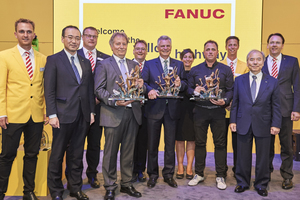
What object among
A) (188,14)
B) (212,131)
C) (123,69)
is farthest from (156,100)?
(188,14)

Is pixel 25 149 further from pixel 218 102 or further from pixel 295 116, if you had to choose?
pixel 295 116

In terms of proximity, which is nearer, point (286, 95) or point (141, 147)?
point (286, 95)

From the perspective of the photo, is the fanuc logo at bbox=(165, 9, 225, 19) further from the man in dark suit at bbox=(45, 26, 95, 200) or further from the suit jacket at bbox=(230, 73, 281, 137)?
the man in dark suit at bbox=(45, 26, 95, 200)

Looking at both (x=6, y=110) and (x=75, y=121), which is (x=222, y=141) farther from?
(x=6, y=110)

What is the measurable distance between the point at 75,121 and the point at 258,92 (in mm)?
2228

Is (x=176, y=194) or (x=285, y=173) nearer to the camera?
(x=176, y=194)

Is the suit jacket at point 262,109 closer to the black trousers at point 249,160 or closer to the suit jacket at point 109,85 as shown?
the black trousers at point 249,160

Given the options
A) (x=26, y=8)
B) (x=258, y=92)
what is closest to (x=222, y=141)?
(x=258, y=92)

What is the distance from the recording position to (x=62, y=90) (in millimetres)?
2998

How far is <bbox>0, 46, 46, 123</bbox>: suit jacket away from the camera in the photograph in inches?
114

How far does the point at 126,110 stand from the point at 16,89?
3.94ft

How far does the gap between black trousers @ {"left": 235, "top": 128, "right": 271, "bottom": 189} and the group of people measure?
0.04 feet

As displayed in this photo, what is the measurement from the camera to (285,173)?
12.5 ft

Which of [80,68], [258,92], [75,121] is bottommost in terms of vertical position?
[75,121]
